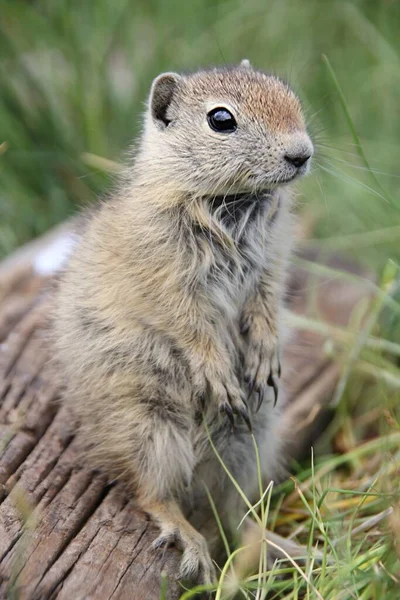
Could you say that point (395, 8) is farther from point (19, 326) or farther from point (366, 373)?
point (19, 326)

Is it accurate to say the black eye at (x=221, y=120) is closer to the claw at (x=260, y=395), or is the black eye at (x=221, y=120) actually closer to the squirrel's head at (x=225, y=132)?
the squirrel's head at (x=225, y=132)

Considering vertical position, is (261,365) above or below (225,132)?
below

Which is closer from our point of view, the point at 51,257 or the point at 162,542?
the point at 162,542

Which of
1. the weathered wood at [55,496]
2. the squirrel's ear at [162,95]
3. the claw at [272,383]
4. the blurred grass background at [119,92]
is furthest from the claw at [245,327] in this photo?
the blurred grass background at [119,92]

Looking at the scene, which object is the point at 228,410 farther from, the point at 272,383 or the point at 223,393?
the point at 272,383

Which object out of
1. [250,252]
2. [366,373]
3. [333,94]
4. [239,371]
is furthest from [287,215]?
[333,94]

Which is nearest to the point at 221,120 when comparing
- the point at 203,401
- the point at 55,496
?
the point at 203,401

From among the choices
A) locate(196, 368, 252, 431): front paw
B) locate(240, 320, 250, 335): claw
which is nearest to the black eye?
locate(240, 320, 250, 335): claw
